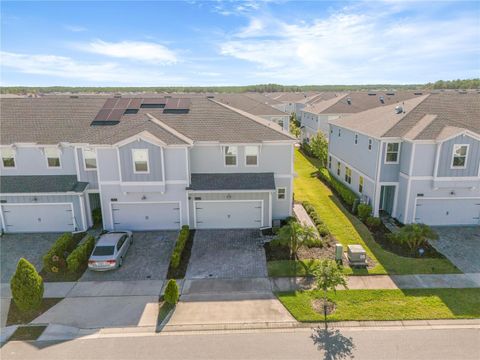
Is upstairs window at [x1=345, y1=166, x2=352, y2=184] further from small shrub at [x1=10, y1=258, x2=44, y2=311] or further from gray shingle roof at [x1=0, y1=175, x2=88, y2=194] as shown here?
small shrub at [x1=10, y1=258, x2=44, y2=311]

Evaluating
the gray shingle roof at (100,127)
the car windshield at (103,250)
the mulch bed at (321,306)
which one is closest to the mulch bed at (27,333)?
the car windshield at (103,250)

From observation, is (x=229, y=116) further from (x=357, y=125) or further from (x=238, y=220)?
(x=357, y=125)

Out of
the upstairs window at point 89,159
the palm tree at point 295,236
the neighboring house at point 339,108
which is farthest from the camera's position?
the neighboring house at point 339,108

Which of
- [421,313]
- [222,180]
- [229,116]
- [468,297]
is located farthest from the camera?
[229,116]

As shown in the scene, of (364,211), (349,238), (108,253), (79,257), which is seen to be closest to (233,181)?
(349,238)

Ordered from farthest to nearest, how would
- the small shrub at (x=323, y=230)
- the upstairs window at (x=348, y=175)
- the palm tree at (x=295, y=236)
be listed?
the upstairs window at (x=348, y=175)
the small shrub at (x=323, y=230)
the palm tree at (x=295, y=236)

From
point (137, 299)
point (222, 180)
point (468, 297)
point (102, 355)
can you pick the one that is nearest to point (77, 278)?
point (137, 299)

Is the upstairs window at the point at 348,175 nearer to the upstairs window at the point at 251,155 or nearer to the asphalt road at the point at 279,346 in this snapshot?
the upstairs window at the point at 251,155

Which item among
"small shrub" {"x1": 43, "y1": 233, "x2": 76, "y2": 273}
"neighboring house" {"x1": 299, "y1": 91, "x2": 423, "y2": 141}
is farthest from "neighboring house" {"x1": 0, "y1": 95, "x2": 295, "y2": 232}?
"neighboring house" {"x1": 299, "y1": 91, "x2": 423, "y2": 141}
